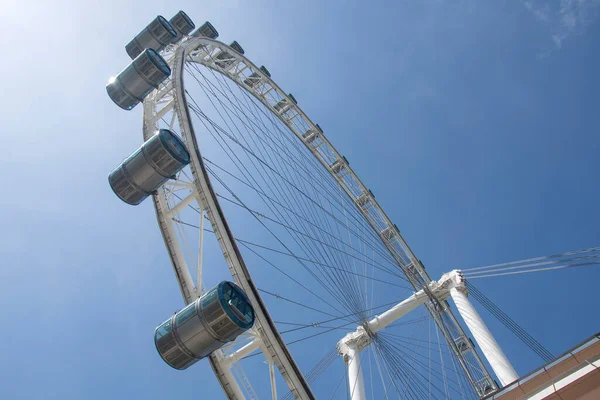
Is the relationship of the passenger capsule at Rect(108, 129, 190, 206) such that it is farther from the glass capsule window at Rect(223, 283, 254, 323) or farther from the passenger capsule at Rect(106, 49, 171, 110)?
the glass capsule window at Rect(223, 283, 254, 323)

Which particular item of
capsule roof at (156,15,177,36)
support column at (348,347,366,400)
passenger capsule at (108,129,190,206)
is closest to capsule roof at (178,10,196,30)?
capsule roof at (156,15,177,36)

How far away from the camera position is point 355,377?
20.4 meters

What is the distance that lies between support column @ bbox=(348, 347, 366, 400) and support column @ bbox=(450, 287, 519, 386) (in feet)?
15.1

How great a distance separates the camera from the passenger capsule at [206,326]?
1098 centimetres

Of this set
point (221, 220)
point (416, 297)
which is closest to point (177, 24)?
point (221, 220)

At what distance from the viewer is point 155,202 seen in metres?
14.2

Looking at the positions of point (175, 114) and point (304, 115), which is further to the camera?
point (304, 115)

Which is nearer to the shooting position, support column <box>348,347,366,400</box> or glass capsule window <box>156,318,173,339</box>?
glass capsule window <box>156,318,173,339</box>

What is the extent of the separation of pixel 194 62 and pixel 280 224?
905cm

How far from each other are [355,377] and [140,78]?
45.0 feet

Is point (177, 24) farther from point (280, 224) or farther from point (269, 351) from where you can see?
point (269, 351)

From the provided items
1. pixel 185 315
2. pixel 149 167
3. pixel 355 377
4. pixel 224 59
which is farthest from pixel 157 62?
pixel 355 377

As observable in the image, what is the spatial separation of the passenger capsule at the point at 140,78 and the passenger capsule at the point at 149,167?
159 inches

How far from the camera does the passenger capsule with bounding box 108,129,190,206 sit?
45.4ft
